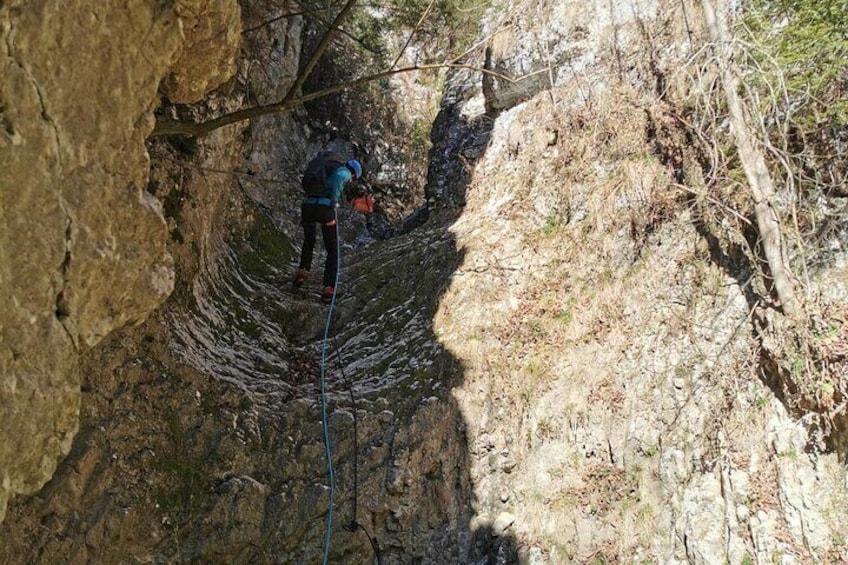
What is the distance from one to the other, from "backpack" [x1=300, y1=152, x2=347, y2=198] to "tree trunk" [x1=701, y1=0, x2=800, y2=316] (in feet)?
14.5

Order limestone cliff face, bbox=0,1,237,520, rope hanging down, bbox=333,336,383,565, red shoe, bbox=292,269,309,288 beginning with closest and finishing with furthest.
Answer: limestone cliff face, bbox=0,1,237,520, rope hanging down, bbox=333,336,383,565, red shoe, bbox=292,269,309,288

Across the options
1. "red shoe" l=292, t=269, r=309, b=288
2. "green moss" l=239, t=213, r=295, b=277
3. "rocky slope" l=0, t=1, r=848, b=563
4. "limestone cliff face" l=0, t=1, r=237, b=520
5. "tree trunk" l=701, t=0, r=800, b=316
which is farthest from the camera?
"green moss" l=239, t=213, r=295, b=277

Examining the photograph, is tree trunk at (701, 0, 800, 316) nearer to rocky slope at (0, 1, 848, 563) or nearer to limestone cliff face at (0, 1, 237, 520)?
rocky slope at (0, 1, 848, 563)

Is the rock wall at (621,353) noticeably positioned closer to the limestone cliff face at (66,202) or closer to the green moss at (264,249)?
the green moss at (264,249)

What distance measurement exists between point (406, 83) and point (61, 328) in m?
13.4

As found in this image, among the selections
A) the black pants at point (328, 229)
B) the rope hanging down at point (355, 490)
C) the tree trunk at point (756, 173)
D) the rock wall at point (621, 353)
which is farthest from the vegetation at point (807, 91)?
the black pants at point (328, 229)

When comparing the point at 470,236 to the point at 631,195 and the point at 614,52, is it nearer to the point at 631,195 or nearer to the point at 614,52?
the point at 631,195

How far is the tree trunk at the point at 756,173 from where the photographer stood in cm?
513

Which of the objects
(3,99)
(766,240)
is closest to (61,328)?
(3,99)

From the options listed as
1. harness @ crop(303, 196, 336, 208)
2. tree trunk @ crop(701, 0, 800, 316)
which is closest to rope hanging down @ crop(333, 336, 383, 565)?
harness @ crop(303, 196, 336, 208)

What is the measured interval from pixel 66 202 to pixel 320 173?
4784 millimetres

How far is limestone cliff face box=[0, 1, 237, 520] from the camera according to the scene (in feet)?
10.2

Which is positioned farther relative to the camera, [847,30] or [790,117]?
[790,117]

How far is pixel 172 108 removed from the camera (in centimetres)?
619
